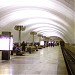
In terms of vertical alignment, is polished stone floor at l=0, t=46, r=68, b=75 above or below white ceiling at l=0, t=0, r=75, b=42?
below

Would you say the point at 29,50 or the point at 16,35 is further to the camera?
the point at 16,35

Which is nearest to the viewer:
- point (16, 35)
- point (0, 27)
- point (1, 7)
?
point (1, 7)

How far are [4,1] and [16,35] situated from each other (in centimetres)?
1579

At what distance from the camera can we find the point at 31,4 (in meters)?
15.9

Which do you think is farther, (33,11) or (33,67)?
(33,11)

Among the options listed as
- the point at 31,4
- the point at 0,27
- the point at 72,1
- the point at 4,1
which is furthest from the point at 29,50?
the point at 72,1

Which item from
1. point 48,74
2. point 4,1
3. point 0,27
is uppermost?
point 4,1

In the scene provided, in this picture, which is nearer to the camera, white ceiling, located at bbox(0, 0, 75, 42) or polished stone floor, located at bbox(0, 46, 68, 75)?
polished stone floor, located at bbox(0, 46, 68, 75)

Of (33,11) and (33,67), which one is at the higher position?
(33,11)

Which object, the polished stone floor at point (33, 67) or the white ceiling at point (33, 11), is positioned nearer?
the polished stone floor at point (33, 67)

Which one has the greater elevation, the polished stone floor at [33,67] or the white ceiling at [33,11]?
the white ceiling at [33,11]

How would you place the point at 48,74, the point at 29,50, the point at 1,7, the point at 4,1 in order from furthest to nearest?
the point at 29,50 → the point at 1,7 → the point at 4,1 → the point at 48,74

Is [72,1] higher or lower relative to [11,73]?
higher

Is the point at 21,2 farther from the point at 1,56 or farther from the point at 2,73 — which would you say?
the point at 2,73
